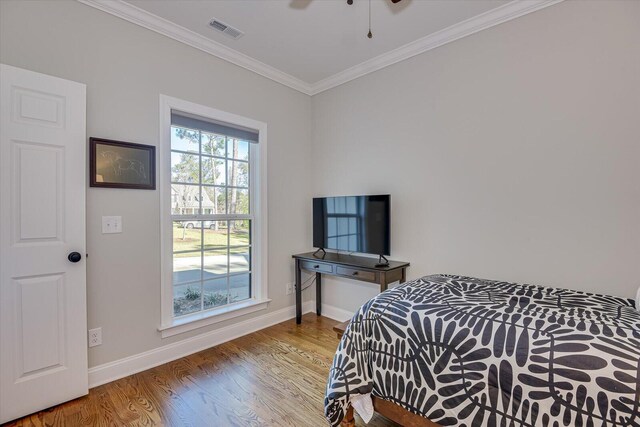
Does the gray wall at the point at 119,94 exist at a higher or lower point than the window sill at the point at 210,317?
higher

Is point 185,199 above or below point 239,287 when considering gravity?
above

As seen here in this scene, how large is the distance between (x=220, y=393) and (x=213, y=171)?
6.21 ft

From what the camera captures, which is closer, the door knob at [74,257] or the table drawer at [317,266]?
the door knob at [74,257]

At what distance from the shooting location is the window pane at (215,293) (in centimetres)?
289

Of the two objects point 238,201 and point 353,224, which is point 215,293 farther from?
point 353,224

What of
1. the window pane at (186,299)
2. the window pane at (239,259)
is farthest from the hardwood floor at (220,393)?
the window pane at (239,259)

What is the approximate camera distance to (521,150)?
2.22 metres

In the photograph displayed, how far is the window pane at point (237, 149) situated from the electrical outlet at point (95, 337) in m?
1.82

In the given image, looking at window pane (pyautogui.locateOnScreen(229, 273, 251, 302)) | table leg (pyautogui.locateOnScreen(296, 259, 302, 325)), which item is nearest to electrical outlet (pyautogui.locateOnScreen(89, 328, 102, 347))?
window pane (pyautogui.locateOnScreen(229, 273, 251, 302))

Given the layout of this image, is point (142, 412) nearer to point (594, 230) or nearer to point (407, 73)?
point (594, 230)

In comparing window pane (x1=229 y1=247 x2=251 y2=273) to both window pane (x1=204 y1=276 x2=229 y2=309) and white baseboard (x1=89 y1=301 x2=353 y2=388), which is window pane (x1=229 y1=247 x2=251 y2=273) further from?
white baseboard (x1=89 y1=301 x2=353 y2=388)

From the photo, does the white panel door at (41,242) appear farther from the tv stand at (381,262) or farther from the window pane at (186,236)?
the tv stand at (381,262)

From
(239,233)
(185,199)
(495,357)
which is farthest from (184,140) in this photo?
(495,357)

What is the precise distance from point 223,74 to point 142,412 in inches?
108
